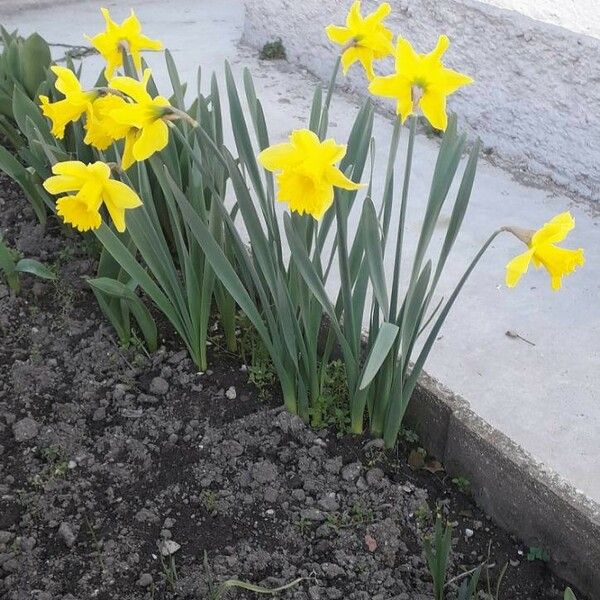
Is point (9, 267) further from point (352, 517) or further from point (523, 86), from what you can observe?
point (523, 86)

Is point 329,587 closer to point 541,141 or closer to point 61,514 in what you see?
point 61,514

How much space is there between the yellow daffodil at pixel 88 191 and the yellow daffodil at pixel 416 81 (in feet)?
1.39

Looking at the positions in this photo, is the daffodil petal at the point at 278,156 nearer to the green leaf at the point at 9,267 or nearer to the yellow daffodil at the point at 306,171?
the yellow daffodil at the point at 306,171

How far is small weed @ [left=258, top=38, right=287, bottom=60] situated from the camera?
149 inches

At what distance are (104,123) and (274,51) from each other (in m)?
2.71

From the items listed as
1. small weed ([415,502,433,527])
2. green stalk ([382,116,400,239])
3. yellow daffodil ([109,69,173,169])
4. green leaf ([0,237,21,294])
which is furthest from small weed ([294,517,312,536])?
green leaf ([0,237,21,294])

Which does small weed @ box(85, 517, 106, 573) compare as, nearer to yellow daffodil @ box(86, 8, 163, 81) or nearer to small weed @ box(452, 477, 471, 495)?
small weed @ box(452, 477, 471, 495)

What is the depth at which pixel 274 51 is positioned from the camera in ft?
12.4

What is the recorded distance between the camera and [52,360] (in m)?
1.95

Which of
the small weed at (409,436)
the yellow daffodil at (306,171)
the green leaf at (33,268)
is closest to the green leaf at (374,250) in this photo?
the yellow daffodil at (306,171)

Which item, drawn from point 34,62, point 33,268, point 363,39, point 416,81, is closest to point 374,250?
point 416,81

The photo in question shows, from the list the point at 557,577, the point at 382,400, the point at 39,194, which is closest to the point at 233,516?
the point at 382,400

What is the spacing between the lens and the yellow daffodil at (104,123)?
1.23 meters

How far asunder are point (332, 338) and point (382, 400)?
0.53 feet
